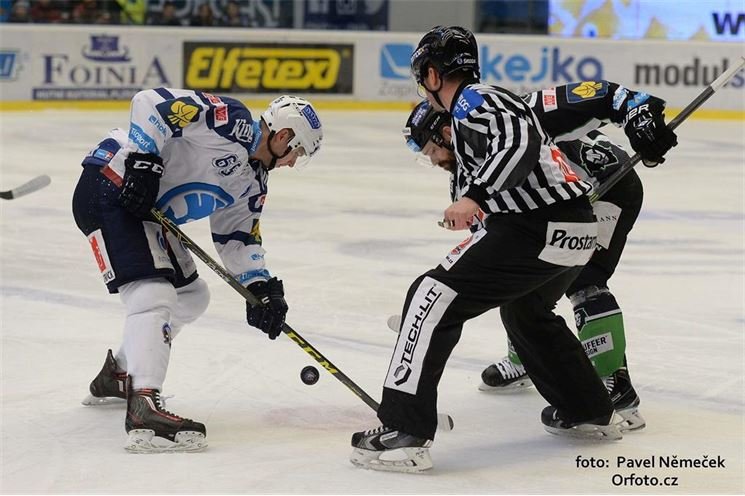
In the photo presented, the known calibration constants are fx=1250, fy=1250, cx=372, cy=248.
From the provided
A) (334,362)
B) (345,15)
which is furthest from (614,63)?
(334,362)

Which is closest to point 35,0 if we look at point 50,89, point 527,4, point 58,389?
point 50,89

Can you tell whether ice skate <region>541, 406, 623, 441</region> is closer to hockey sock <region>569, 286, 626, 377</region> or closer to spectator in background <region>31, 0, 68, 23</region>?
hockey sock <region>569, 286, 626, 377</region>

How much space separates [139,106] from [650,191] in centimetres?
570

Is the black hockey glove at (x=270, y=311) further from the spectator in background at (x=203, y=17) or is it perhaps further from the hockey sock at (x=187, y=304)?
the spectator in background at (x=203, y=17)

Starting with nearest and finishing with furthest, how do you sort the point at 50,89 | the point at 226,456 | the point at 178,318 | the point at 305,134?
the point at 226,456 < the point at 305,134 < the point at 178,318 < the point at 50,89

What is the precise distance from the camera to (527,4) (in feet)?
44.9

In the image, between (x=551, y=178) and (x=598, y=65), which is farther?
(x=598, y=65)

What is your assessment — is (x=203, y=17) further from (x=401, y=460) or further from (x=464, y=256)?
(x=401, y=460)

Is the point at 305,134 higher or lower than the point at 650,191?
higher

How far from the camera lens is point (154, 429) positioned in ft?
10.4

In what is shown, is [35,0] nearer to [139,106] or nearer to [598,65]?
A: [598,65]

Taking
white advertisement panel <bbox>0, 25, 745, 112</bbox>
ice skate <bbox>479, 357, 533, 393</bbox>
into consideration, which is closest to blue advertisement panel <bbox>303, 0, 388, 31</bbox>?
white advertisement panel <bbox>0, 25, 745, 112</bbox>

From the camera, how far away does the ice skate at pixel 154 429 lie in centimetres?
317

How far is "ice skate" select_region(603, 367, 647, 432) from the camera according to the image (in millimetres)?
3512
